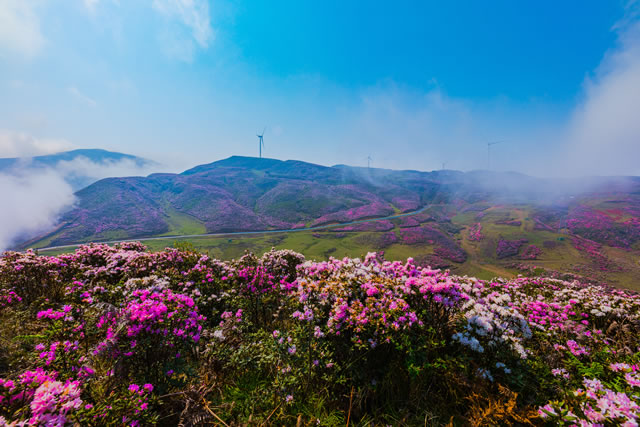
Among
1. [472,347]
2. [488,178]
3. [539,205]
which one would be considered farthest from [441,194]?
[472,347]

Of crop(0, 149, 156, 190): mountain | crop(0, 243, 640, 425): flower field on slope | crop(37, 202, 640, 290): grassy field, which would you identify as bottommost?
crop(37, 202, 640, 290): grassy field

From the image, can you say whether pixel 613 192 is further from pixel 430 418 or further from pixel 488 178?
pixel 430 418

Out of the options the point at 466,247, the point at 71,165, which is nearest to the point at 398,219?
the point at 466,247

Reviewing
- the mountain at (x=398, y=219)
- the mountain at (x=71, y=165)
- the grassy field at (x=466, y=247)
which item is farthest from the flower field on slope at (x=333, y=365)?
the mountain at (x=71, y=165)

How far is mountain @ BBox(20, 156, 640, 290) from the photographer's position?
46125 mm

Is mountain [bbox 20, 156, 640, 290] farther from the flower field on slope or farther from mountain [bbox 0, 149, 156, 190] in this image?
mountain [bbox 0, 149, 156, 190]

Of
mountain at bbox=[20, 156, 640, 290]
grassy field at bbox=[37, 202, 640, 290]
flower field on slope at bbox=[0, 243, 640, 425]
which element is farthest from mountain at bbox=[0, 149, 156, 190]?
flower field on slope at bbox=[0, 243, 640, 425]

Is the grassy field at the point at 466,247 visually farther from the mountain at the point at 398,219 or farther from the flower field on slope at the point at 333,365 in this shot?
the flower field on slope at the point at 333,365

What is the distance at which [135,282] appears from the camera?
592cm

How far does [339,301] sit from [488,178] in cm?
17248

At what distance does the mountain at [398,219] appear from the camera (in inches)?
1816

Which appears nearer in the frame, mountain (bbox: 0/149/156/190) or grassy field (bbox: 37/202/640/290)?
grassy field (bbox: 37/202/640/290)

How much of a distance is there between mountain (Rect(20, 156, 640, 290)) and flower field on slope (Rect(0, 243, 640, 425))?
4027cm

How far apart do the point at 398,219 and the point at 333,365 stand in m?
69.7
